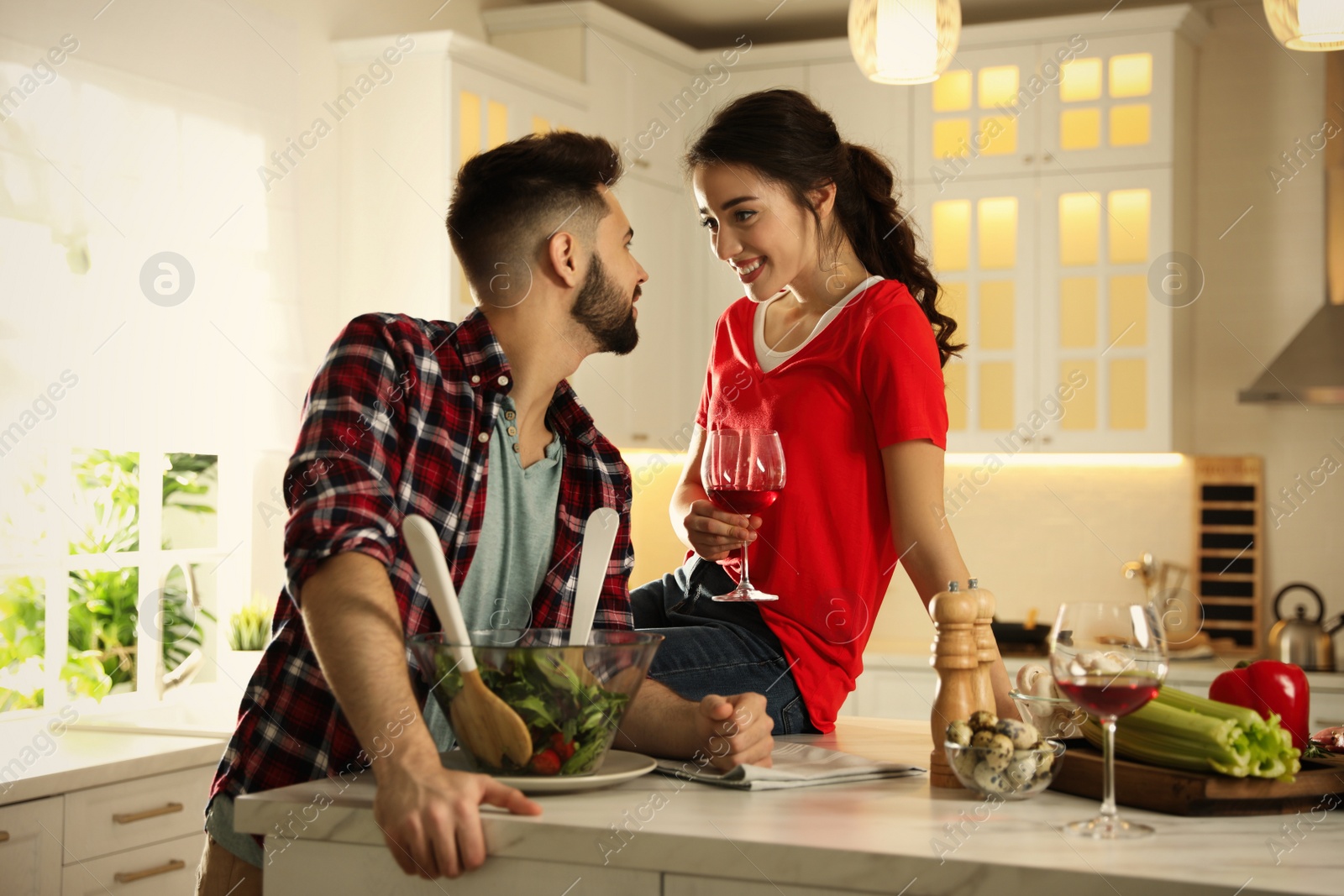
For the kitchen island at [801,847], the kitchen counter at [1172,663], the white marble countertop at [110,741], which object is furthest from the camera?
the kitchen counter at [1172,663]

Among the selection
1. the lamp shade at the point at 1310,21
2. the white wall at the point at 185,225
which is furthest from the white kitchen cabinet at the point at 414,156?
Answer: the lamp shade at the point at 1310,21

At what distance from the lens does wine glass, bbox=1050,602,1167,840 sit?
110cm

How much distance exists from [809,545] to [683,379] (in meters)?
2.70

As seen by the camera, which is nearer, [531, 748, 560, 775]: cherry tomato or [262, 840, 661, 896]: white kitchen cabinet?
[262, 840, 661, 896]: white kitchen cabinet

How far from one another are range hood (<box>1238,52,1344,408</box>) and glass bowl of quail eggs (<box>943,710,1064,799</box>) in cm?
309

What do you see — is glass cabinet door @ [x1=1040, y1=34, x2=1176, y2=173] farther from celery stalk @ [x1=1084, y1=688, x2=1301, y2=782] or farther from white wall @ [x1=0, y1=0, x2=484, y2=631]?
celery stalk @ [x1=1084, y1=688, x2=1301, y2=782]

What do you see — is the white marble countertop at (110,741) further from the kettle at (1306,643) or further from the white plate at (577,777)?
the kettle at (1306,643)

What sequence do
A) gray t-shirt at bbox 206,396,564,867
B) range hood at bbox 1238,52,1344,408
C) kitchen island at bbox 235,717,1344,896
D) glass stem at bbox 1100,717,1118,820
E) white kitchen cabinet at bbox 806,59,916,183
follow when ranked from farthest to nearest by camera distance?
white kitchen cabinet at bbox 806,59,916,183
range hood at bbox 1238,52,1344,408
gray t-shirt at bbox 206,396,564,867
glass stem at bbox 1100,717,1118,820
kitchen island at bbox 235,717,1344,896

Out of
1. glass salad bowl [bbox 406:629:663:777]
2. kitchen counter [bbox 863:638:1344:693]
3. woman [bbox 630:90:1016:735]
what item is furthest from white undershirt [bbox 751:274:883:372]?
kitchen counter [bbox 863:638:1344:693]

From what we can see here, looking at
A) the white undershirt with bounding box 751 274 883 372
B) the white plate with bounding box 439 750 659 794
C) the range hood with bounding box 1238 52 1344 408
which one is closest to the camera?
the white plate with bounding box 439 750 659 794

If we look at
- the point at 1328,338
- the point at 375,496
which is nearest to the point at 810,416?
the point at 375,496

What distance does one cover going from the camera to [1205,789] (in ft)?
3.71

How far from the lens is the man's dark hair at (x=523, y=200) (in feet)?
5.39

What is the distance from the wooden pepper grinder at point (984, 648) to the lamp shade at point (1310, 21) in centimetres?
112
